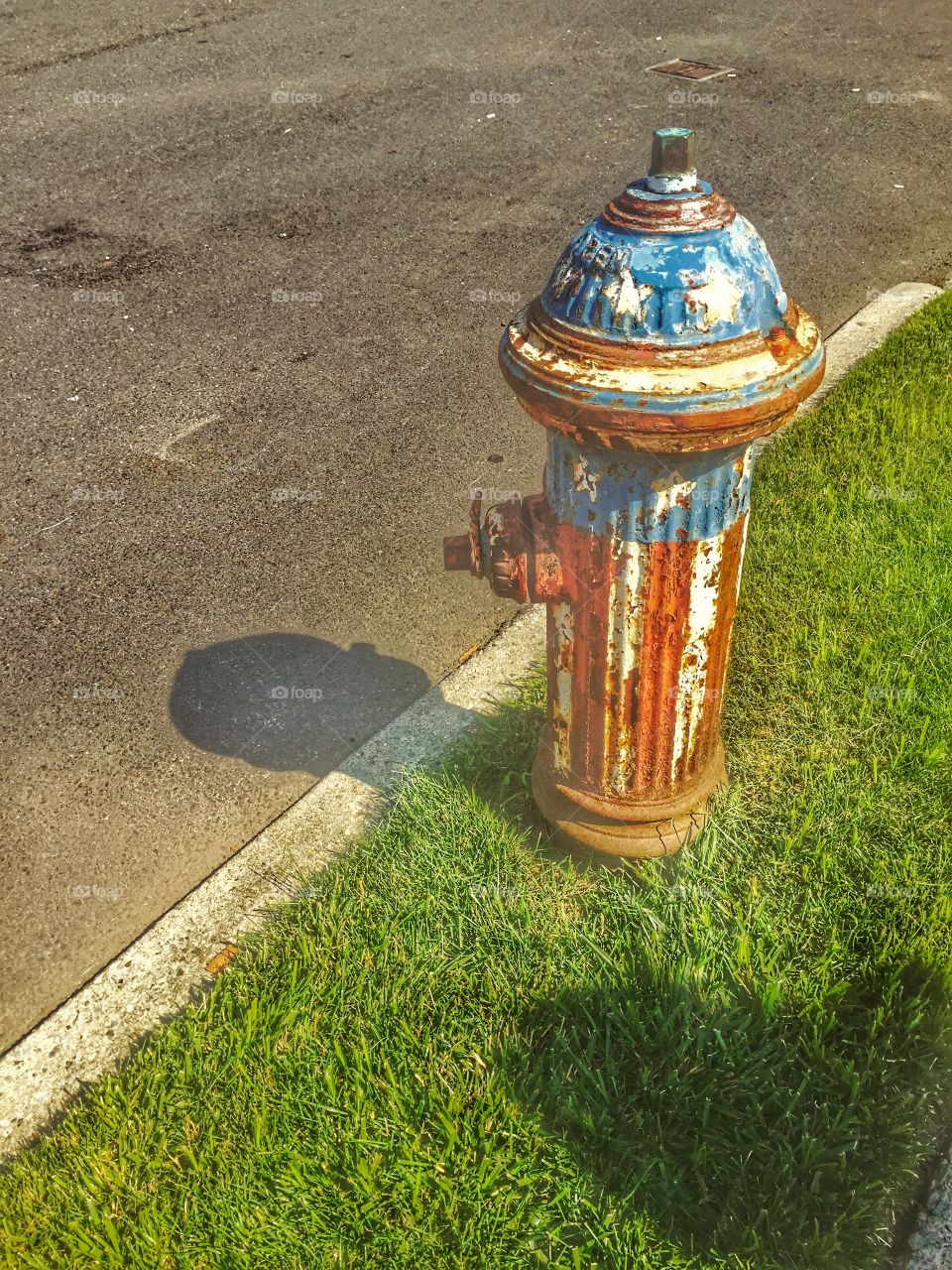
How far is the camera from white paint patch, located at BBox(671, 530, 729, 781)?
233 centimetres

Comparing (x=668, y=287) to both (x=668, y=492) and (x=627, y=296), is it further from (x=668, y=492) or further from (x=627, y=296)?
(x=668, y=492)

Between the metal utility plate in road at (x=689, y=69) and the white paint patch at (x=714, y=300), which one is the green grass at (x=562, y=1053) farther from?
the metal utility plate in road at (x=689, y=69)

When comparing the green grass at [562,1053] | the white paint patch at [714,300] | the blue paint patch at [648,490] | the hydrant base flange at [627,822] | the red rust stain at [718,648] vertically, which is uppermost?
the white paint patch at [714,300]

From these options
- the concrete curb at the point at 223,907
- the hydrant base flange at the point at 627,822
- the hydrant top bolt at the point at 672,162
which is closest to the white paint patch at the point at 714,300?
the hydrant top bolt at the point at 672,162

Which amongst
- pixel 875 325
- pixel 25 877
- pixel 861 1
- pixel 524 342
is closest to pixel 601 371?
pixel 524 342

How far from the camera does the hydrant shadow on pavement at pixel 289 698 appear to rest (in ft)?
11.1

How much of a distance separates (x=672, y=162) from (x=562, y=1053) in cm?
184

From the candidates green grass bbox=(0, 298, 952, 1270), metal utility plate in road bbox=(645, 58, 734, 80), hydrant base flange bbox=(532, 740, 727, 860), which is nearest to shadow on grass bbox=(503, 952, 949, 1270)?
green grass bbox=(0, 298, 952, 1270)

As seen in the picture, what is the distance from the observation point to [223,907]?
9.18 ft

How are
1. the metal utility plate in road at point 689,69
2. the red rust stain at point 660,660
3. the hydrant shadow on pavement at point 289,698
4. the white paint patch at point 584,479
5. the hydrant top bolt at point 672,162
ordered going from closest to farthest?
the hydrant top bolt at point 672,162, the white paint patch at point 584,479, the red rust stain at point 660,660, the hydrant shadow on pavement at point 289,698, the metal utility plate in road at point 689,69

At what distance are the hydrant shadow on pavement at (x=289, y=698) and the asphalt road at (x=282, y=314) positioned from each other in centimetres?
1

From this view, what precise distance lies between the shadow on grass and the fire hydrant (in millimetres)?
470

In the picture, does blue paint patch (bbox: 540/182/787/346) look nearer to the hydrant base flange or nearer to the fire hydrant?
the fire hydrant

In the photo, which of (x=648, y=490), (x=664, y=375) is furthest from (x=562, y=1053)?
(x=664, y=375)
